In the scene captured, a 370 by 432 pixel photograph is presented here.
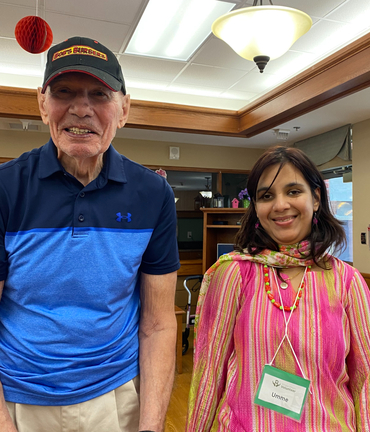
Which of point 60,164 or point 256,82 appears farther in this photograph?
point 256,82

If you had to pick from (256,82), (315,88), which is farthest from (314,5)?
(256,82)

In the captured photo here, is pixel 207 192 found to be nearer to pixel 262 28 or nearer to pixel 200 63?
pixel 200 63

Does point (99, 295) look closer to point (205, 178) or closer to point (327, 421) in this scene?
point (327, 421)

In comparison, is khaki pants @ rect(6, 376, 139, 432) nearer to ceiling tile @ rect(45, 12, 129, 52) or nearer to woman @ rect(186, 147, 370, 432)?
woman @ rect(186, 147, 370, 432)

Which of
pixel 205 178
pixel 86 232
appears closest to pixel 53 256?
pixel 86 232

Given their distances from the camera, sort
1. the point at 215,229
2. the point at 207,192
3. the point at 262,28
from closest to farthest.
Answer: the point at 262,28, the point at 215,229, the point at 207,192

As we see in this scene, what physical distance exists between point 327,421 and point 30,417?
0.80 metres

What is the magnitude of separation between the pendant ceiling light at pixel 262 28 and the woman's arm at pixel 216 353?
1617 mm

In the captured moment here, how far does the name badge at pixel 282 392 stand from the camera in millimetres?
1134

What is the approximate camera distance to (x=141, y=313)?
1048 mm

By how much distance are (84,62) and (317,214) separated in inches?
36.4

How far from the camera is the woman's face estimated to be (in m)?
1.30

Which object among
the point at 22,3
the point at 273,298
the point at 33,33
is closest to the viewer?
the point at 273,298

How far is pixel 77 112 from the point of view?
0.87 metres
